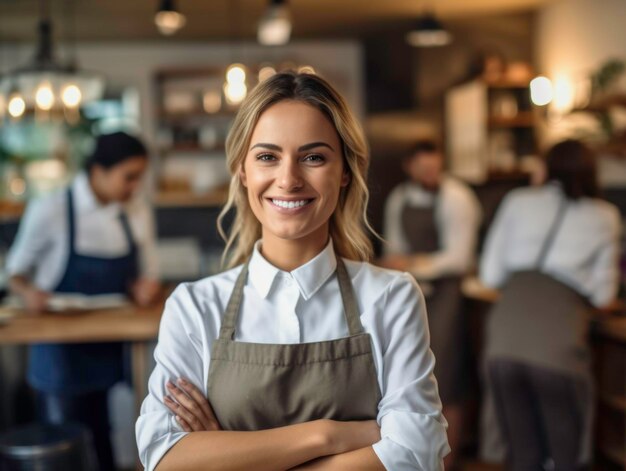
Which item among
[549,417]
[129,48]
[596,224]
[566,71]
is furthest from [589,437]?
[129,48]

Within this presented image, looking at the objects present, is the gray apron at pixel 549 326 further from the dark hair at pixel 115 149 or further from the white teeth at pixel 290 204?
the white teeth at pixel 290 204

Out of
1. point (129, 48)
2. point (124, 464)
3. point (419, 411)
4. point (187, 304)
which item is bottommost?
point (124, 464)

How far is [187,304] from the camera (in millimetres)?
1510

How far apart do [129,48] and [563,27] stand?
13.7ft

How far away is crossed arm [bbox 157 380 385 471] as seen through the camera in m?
1.39

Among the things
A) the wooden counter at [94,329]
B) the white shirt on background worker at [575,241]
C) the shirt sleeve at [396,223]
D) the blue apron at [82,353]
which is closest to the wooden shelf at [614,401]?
the white shirt on background worker at [575,241]

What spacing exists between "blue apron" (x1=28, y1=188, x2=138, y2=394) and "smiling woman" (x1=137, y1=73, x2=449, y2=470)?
184 centimetres

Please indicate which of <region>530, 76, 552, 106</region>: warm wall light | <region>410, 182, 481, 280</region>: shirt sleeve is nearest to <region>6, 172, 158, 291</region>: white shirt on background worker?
<region>410, 182, 481, 280</region>: shirt sleeve

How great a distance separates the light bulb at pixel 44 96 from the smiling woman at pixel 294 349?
285cm

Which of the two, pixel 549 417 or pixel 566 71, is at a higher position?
pixel 566 71

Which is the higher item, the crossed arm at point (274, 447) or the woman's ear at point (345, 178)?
the woman's ear at point (345, 178)

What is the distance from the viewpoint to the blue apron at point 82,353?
3199 mm

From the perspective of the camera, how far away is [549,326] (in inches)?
133

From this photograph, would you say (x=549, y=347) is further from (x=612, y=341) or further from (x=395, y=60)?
(x=395, y=60)
